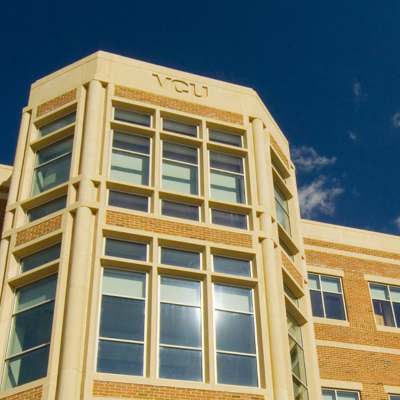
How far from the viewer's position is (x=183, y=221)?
16.9 m

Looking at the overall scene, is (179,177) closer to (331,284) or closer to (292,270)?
(292,270)

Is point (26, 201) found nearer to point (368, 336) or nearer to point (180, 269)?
point (180, 269)

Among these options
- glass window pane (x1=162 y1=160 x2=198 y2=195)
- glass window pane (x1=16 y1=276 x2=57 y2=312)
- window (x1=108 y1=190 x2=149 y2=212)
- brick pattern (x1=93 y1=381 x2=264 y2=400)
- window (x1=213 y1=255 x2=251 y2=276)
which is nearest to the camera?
brick pattern (x1=93 y1=381 x2=264 y2=400)

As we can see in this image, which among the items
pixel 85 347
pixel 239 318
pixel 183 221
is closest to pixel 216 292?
pixel 239 318

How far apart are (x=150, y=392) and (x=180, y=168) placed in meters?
6.34

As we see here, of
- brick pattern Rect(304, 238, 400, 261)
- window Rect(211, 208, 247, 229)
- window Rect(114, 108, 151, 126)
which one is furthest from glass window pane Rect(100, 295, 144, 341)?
brick pattern Rect(304, 238, 400, 261)

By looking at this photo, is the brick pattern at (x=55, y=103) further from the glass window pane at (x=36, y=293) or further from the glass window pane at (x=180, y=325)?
the glass window pane at (x=180, y=325)

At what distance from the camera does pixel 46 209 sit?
682 inches

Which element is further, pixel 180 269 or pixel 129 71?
pixel 129 71

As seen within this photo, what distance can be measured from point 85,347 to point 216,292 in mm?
3432

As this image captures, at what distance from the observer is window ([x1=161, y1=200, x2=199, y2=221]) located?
17234mm

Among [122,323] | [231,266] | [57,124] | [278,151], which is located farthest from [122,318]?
[278,151]

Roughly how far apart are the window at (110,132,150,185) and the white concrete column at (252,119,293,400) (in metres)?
3.01

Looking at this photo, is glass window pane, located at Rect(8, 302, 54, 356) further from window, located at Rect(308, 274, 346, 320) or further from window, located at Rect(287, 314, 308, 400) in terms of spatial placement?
window, located at Rect(308, 274, 346, 320)
